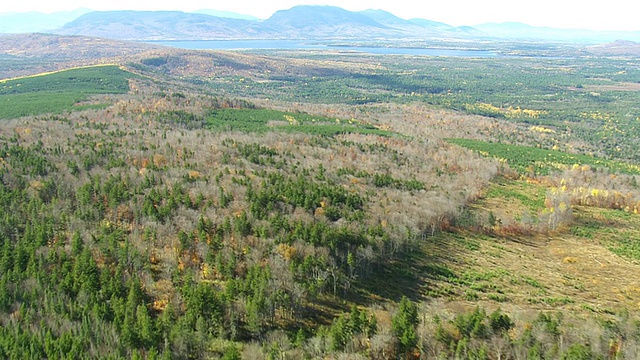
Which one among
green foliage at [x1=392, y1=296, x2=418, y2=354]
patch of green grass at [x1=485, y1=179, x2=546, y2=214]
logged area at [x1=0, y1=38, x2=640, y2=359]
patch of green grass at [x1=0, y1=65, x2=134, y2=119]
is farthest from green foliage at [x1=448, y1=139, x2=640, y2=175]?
patch of green grass at [x1=0, y1=65, x2=134, y2=119]

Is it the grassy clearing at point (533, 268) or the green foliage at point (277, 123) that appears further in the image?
the green foliage at point (277, 123)

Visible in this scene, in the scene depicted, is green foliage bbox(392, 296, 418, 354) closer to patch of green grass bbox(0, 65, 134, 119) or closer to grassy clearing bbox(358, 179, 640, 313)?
grassy clearing bbox(358, 179, 640, 313)

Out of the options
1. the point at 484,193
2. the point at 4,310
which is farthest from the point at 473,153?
the point at 4,310

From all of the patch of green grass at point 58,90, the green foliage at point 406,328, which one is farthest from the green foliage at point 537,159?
the patch of green grass at point 58,90

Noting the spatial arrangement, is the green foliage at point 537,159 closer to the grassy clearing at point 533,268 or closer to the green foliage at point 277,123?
the green foliage at point 277,123

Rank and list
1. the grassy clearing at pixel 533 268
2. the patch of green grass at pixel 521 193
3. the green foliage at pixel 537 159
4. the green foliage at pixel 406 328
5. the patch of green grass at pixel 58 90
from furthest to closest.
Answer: the patch of green grass at pixel 58 90
the green foliage at pixel 537 159
the patch of green grass at pixel 521 193
the grassy clearing at pixel 533 268
the green foliage at pixel 406 328

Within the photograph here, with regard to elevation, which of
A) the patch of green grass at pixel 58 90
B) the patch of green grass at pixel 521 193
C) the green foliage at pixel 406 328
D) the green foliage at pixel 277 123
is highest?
the patch of green grass at pixel 58 90
